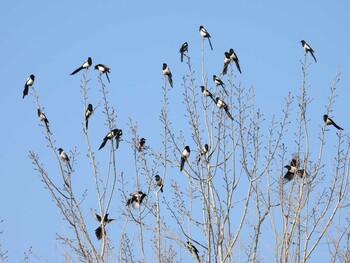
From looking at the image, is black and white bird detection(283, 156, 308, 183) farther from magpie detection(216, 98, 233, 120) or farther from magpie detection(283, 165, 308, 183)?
magpie detection(216, 98, 233, 120)

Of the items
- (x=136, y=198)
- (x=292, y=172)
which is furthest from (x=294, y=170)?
(x=136, y=198)

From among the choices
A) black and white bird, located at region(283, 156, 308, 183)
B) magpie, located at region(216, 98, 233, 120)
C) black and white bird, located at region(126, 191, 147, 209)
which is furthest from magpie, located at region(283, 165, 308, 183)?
black and white bird, located at region(126, 191, 147, 209)

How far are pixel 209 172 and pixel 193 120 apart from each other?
2.14 feet

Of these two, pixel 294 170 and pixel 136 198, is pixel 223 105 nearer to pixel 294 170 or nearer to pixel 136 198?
pixel 294 170

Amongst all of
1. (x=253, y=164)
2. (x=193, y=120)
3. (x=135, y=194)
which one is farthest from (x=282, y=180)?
(x=135, y=194)

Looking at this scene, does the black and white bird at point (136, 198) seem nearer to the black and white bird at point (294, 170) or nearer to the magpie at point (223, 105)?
the magpie at point (223, 105)

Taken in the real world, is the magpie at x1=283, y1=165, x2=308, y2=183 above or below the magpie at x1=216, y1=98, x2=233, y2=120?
below

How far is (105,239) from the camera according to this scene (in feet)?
27.8

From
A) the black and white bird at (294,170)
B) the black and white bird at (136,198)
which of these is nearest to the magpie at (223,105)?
the black and white bird at (294,170)

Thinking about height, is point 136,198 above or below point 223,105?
below

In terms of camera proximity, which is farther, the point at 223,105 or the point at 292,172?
the point at 292,172

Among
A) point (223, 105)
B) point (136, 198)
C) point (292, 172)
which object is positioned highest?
point (223, 105)

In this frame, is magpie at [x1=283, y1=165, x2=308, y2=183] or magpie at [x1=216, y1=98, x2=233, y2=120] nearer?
magpie at [x1=283, y1=165, x2=308, y2=183]

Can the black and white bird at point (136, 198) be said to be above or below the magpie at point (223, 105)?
below
